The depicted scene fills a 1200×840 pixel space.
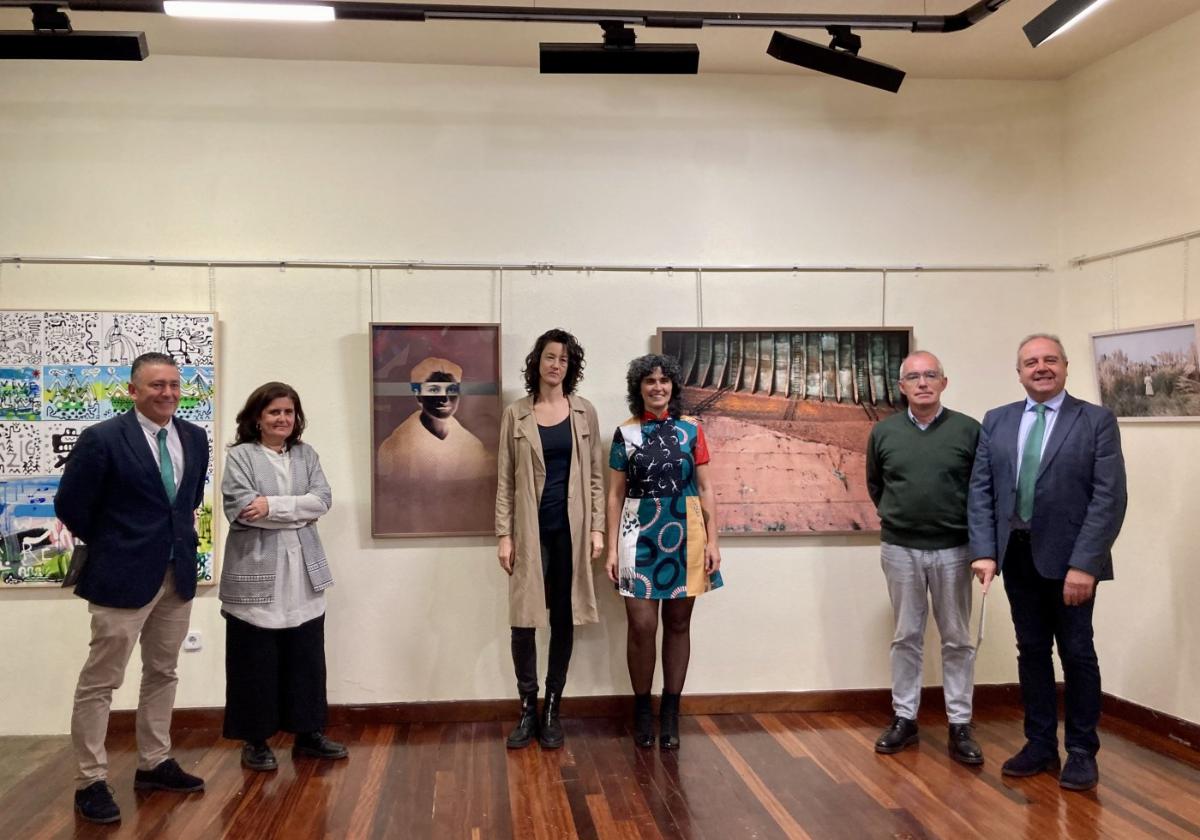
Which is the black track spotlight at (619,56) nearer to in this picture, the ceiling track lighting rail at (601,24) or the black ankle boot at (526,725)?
the ceiling track lighting rail at (601,24)

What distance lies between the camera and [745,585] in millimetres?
4234

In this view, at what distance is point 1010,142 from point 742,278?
152 centimetres

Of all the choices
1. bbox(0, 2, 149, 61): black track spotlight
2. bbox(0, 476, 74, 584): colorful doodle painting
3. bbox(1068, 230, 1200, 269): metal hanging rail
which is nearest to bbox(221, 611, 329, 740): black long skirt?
bbox(0, 476, 74, 584): colorful doodle painting

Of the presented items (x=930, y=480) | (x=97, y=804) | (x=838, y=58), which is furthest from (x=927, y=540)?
(x=97, y=804)

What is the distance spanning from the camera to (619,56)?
3404 mm

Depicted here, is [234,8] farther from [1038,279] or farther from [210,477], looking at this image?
[1038,279]

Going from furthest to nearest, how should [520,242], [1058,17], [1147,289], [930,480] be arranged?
[520,242] → [1147,289] → [930,480] → [1058,17]

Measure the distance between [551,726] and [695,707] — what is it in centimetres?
77

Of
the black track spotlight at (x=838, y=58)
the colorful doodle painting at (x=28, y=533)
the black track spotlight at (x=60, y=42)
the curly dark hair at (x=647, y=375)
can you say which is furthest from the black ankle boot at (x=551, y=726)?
the black track spotlight at (x=60, y=42)

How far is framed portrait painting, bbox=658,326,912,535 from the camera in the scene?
4.21 m

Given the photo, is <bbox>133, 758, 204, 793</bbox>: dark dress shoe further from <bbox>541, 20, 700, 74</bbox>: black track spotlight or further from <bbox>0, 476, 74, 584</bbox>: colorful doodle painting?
<bbox>541, 20, 700, 74</bbox>: black track spotlight

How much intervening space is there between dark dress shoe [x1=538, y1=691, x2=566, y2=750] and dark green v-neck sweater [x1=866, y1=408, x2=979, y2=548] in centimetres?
158

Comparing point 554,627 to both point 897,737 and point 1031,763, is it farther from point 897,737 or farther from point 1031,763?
point 1031,763

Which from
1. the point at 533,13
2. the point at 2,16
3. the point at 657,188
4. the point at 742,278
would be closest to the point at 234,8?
the point at 533,13
